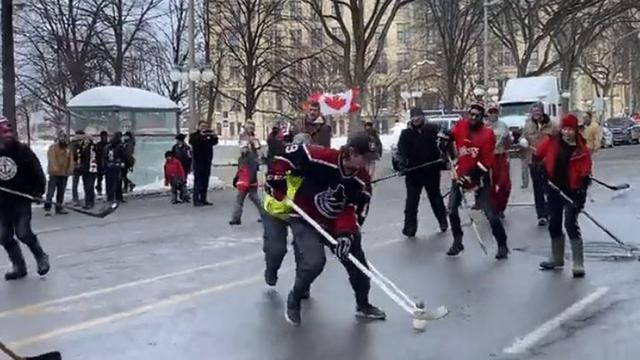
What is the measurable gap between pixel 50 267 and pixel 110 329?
13.6 ft

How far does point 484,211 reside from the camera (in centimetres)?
1246

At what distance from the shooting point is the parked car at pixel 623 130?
2434 inches

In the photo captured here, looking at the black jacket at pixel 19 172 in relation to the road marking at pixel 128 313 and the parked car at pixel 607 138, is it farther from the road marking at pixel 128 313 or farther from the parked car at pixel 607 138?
the parked car at pixel 607 138

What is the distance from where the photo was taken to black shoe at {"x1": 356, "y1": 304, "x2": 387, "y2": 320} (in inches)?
350

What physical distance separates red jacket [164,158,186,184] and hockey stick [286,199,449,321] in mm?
15043

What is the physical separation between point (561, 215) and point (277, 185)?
3.69 meters

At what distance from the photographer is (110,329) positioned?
342 inches

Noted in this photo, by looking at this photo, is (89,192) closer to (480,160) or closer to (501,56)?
(480,160)

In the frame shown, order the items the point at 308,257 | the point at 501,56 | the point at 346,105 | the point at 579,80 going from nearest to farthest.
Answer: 1. the point at 308,257
2. the point at 346,105
3. the point at 501,56
4. the point at 579,80

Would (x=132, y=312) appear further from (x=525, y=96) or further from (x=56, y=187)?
(x=525, y=96)

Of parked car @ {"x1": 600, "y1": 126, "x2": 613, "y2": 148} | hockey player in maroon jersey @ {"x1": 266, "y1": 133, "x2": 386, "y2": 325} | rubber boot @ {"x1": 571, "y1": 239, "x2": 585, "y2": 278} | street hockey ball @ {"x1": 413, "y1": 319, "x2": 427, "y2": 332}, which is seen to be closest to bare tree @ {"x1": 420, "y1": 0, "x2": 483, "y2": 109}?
parked car @ {"x1": 600, "y1": 126, "x2": 613, "y2": 148}

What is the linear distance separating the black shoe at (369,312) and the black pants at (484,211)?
11.9 feet

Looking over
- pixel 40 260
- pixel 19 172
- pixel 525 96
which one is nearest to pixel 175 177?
pixel 40 260

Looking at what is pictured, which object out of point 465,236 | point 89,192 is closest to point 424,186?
point 465,236
